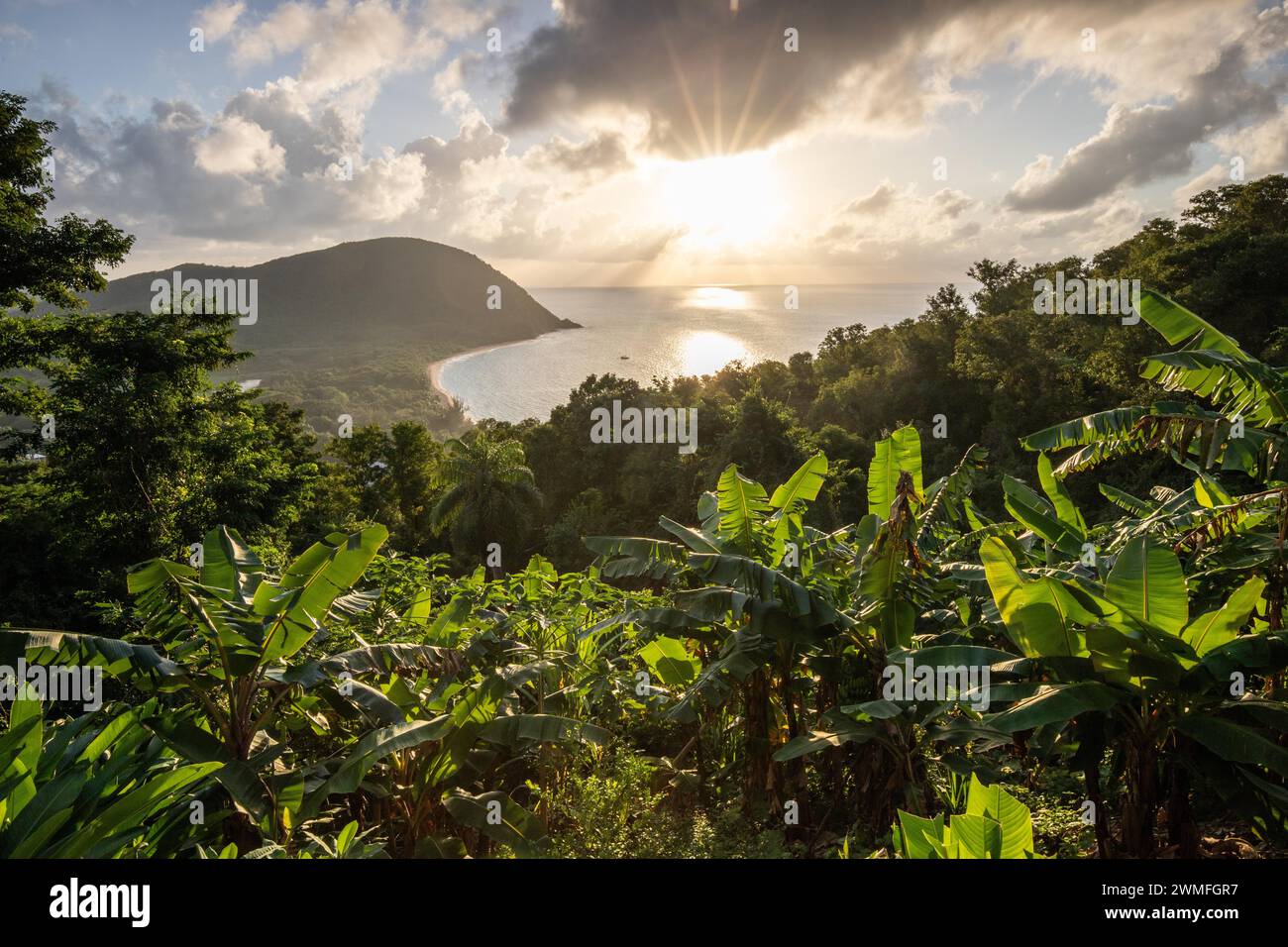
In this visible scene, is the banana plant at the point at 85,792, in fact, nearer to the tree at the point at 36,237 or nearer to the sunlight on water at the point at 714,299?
the tree at the point at 36,237

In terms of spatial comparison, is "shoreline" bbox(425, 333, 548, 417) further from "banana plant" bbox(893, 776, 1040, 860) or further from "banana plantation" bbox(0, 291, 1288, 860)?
"banana plant" bbox(893, 776, 1040, 860)

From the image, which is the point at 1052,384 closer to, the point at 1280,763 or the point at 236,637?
the point at 1280,763

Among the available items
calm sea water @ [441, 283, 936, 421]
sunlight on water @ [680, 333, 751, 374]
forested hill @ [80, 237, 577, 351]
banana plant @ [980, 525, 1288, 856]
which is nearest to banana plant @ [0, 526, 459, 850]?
banana plant @ [980, 525, 1288, 856]

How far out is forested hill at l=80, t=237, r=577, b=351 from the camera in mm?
56781

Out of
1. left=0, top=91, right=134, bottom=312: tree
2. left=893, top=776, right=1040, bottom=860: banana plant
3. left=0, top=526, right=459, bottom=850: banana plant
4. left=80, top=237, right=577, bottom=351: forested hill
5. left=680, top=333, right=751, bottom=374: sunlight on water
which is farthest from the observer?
left=80, top=237, right=577, bottom=351: forested hill

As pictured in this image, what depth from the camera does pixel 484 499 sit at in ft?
78.6

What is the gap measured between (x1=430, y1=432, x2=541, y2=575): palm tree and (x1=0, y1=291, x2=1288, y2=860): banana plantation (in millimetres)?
16923

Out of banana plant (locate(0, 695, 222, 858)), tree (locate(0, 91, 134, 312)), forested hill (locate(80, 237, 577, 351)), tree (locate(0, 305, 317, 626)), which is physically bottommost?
banana plant (locate(0, 695, 222, 858))

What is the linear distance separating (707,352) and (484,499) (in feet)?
60.9

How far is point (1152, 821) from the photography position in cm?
408

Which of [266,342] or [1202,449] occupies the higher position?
[266,342]

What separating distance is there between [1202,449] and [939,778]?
11.6 feet

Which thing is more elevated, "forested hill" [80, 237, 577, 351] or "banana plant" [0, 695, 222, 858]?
"forested hill" [80, 237, 577, 351]

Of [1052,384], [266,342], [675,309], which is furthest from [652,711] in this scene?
[266,342]
